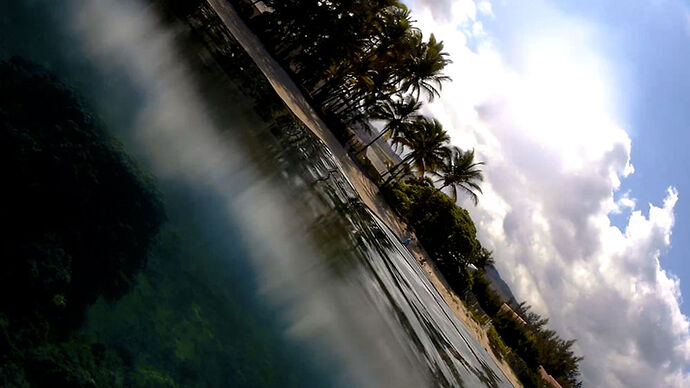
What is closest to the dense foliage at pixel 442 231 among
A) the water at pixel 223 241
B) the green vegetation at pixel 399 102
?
the green vegetation at pixel 399 102

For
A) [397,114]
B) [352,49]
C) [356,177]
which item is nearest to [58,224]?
[356,177]

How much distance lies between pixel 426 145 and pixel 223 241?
20983mm

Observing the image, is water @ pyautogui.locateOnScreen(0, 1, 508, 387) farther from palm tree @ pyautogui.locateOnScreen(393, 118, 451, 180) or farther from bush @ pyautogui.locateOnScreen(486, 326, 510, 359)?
palm tree @ pyautogui.locateOnScreen(393, 118, 451, 180)

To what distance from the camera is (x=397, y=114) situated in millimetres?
27578

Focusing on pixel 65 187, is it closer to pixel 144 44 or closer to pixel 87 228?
pixel 87 228

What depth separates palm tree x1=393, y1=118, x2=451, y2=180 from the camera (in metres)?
26.9

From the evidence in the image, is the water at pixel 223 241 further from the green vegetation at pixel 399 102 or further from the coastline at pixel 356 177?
the green vegetation at pixel 399 102

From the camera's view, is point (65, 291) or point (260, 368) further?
point (260, 368)

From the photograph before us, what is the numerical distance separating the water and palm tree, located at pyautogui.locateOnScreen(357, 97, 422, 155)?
14.5m

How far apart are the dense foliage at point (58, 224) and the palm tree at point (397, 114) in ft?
70.1

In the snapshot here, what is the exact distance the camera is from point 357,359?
905 cm

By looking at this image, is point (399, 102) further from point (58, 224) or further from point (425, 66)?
point (58, 224)

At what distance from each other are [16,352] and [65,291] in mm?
936

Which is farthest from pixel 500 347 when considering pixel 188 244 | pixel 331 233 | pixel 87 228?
pixel 87 228
